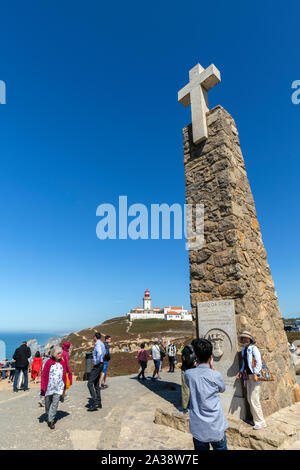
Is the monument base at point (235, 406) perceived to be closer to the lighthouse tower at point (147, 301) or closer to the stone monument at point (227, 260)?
the stone monument at point (227, 260)

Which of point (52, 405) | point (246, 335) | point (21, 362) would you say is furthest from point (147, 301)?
point (246, 335)

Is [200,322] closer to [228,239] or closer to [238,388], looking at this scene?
[238,388]

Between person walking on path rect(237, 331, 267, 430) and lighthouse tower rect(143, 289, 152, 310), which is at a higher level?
person walking on path rect(237, 331, 267, 430)

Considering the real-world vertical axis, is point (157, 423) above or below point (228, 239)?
below

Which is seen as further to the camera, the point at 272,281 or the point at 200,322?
the point at 272,281

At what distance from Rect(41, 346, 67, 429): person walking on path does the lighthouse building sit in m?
82.2

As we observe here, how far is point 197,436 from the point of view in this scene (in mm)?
2568

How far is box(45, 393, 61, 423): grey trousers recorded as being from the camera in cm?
526

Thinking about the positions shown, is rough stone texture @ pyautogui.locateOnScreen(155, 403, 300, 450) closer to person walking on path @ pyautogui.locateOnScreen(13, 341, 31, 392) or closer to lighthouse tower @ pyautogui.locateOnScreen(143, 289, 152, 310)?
person walking on path @ pyautogui.locateOnScreen(13, 341, 31, 392)

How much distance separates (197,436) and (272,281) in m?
5.21

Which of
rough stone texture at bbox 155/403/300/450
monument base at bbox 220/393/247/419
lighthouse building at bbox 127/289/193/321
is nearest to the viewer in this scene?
rough stone texture at bbox 155/403/300/450

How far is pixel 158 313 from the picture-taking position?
9262cm

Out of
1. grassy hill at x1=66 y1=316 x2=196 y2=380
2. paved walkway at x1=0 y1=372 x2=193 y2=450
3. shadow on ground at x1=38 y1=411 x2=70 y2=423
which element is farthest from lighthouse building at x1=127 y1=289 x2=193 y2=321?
shadow on ground at x1=38 y1=411 x2=70 y2=423
